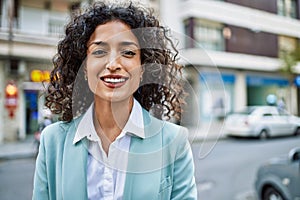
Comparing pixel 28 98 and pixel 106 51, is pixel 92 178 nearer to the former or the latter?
pixel 106 51

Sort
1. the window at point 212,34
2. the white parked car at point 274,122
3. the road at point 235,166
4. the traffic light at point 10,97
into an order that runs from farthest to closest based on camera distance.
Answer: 1. the window at point 212,34
2. the road at point 235,166
3. the white parked car at point 274,122
4. the traffic light at point 10,97

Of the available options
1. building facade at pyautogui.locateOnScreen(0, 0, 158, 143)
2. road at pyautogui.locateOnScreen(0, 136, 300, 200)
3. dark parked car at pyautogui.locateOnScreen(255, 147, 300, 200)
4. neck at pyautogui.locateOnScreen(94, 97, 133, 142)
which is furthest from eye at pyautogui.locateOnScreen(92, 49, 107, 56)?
dark parked car at pyautogui.locateOnScreen(255, 147, 300, 200)

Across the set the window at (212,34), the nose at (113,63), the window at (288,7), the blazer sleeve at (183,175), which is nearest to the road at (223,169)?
the blazer sleeve at (183,175)

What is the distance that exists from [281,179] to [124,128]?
163cm

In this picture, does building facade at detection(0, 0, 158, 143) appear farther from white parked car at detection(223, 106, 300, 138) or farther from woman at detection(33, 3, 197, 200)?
white parked car at detection(223, 106, 300, 138)

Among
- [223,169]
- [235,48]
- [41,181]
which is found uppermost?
[235,48]

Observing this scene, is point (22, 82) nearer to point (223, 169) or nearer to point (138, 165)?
point (138, 165)

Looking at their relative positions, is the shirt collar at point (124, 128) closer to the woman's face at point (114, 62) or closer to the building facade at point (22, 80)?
the woman's face at point (114, 62)

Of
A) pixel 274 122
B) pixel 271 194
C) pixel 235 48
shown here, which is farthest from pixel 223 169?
pixel 235 48

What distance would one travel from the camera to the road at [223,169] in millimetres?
1491

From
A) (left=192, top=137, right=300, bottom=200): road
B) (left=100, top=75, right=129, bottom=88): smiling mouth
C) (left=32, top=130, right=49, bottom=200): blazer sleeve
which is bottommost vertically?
(left=192, top=137, right=300, bottom=200): road

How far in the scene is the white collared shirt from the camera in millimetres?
563

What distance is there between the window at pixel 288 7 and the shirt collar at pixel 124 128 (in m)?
1.80

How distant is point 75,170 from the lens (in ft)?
1.80
